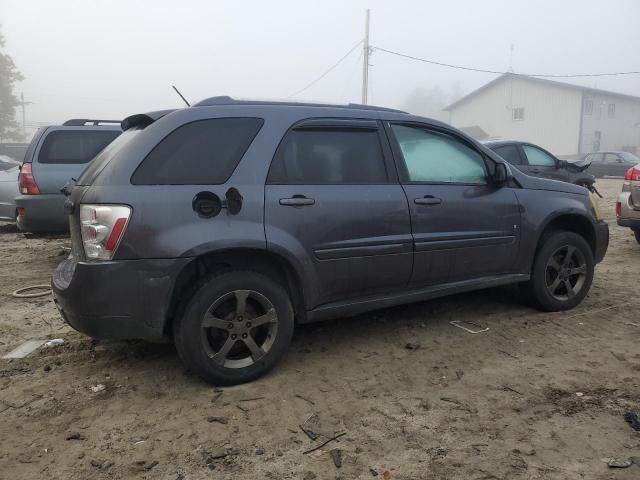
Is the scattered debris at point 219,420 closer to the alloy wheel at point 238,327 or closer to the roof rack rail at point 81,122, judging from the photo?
the alloy wheel at point 238,327

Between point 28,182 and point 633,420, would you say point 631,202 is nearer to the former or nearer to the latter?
point 633,420

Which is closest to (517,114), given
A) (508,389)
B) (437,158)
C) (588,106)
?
(588,106)

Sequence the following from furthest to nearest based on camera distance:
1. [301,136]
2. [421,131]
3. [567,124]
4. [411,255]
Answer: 1. [567,124]
2. [421,131]
3. [411,255]
4. [301,136]

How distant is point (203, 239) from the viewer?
301cm

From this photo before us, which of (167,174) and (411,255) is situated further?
(411,255)

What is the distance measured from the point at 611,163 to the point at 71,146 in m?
25.3

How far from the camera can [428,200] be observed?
3840mm

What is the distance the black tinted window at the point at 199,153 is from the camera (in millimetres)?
3041

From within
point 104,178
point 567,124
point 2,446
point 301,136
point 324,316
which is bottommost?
point 2,446

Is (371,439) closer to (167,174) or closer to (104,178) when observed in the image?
(167,174)


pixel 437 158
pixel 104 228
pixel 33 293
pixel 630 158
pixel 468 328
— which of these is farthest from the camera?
pixel 630 158

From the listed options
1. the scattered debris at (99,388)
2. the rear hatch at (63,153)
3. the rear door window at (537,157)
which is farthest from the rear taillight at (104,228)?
the rear door window at (537,157)

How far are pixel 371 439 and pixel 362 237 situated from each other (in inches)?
54.2

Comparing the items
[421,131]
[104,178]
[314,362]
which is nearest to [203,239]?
[104,178]
